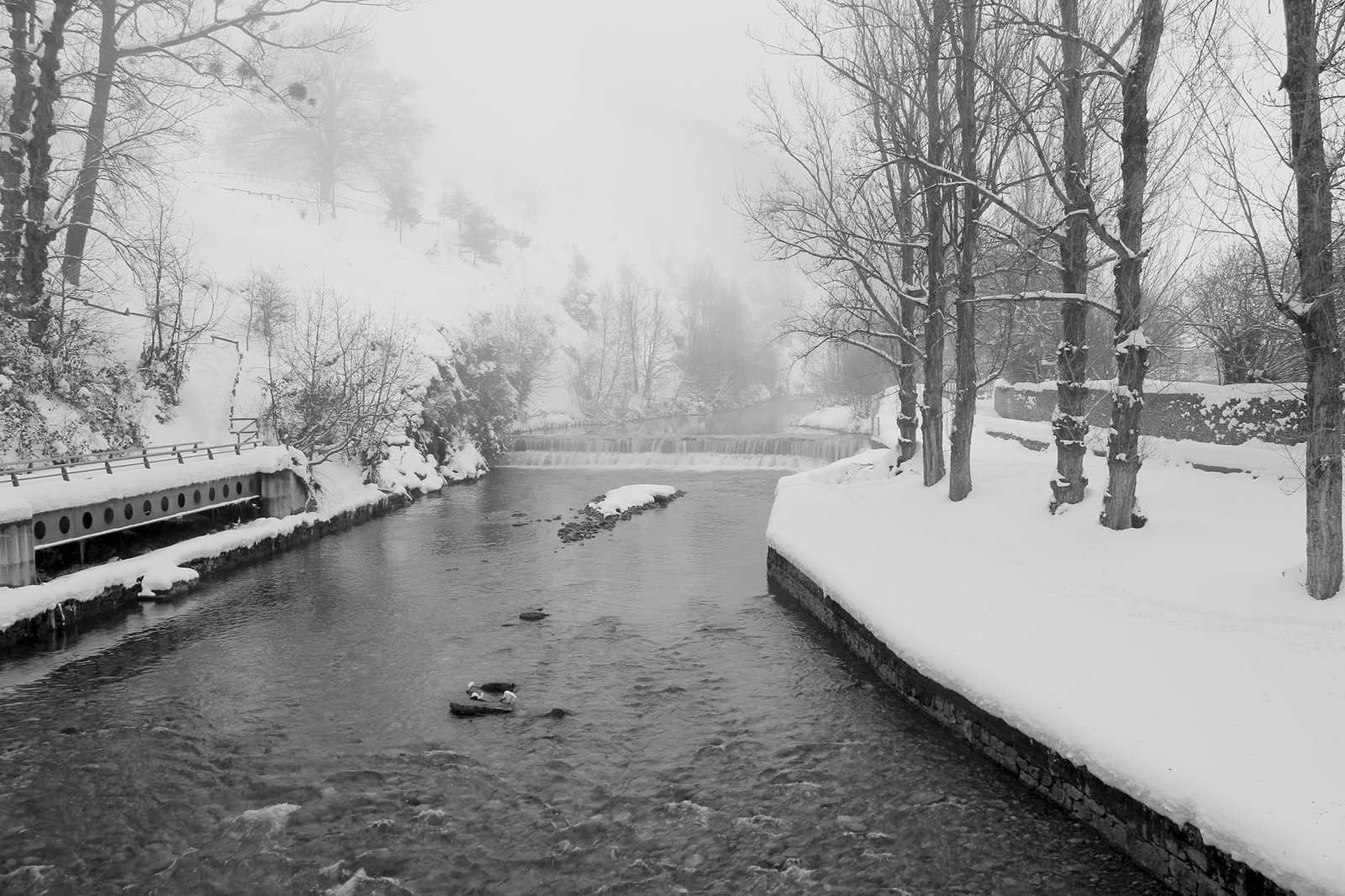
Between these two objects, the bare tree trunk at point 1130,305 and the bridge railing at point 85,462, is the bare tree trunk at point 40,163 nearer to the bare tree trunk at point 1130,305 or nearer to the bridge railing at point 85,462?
the bridge railing at point 85,462

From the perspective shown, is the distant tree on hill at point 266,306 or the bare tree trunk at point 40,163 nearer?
the bare tree trunk at point 40,163

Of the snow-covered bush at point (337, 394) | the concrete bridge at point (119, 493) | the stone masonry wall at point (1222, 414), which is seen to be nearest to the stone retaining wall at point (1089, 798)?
the stone masonry wall at point (1222, 414)

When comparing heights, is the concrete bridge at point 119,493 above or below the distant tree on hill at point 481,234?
below

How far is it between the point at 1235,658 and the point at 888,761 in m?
3.52

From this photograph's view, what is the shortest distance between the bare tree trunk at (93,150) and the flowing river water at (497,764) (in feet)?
54.8

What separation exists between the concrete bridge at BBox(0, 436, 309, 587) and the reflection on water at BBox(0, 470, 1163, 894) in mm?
2349

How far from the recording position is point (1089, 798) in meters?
7.28

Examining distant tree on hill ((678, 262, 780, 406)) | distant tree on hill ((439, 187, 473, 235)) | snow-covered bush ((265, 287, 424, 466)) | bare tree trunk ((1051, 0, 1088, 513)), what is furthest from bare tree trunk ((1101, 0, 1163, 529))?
distant tree on hill ((439, 187, 473, 235))

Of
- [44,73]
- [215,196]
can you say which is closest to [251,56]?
[44,73]

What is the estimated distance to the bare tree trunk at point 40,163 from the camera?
20.4m

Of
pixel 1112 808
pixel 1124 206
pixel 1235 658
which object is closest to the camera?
pixel 1112 808

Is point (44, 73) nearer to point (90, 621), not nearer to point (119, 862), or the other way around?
point (90, 621)

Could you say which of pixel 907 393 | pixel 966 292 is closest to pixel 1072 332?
pixel 966 292

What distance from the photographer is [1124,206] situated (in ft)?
37.1
